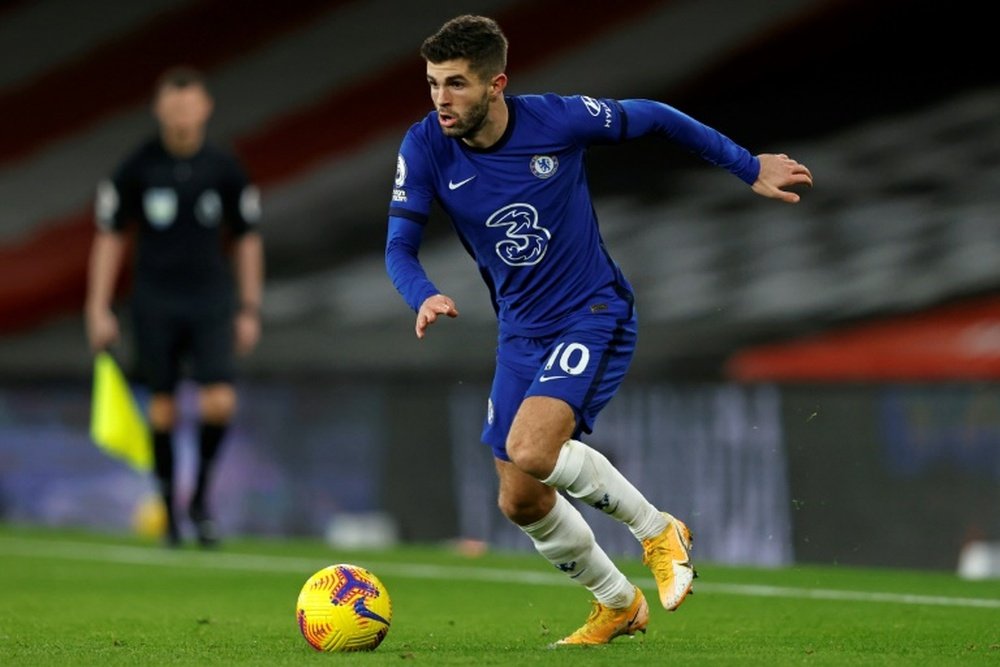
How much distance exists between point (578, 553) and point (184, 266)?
4130 mm

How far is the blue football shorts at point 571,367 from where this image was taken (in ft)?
15.2

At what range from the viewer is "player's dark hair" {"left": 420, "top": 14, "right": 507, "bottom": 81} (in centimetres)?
455

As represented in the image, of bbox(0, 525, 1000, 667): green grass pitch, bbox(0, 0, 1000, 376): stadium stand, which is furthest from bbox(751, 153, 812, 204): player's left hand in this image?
bbox(0, 0, 1000, 376): stadium stand

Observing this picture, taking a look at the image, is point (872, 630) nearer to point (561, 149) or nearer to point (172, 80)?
point (561, 149)

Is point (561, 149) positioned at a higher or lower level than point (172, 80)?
lower

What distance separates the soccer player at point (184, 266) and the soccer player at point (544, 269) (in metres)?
3.75

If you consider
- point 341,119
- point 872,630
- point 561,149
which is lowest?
point 872,630

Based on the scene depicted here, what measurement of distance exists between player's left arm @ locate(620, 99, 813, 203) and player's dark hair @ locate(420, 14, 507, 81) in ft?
1.33

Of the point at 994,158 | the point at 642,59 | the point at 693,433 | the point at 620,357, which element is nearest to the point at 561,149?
the point at 620,357

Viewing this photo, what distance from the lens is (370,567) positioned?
305 inches

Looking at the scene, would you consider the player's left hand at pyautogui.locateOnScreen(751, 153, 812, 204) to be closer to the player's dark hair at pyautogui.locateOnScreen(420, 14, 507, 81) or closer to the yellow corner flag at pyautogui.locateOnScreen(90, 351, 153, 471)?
the player's dark hair at pyautogui.locateOnScreen(420, 14, 507, 81)

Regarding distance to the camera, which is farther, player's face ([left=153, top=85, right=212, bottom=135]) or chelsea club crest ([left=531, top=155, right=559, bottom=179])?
player's face ([left=153, top=85, right=212, bottom=135])

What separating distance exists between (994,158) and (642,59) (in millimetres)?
2762

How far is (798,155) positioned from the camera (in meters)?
12.9
